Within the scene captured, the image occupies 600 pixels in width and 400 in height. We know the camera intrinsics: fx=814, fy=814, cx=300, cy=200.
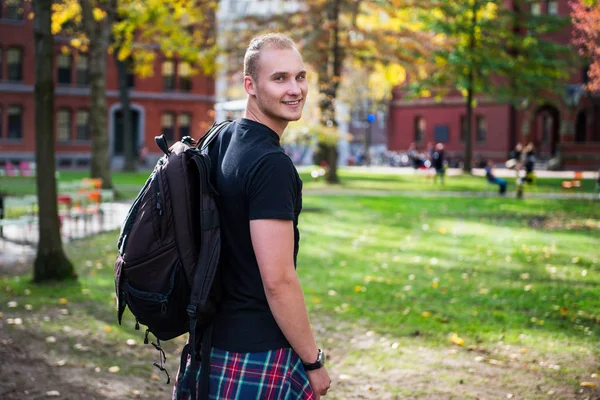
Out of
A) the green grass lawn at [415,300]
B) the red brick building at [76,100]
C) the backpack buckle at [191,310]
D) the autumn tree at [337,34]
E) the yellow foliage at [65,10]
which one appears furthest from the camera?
the red brick building at [76,100]

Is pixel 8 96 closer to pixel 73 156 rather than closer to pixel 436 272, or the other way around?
pixel 73 156

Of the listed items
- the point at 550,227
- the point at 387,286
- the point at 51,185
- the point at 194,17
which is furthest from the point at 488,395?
the point at 194,17

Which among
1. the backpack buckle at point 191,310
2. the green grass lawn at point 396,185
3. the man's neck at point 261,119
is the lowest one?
the green grass lawn at point 396,185

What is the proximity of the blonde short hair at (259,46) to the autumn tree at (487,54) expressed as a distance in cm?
3333

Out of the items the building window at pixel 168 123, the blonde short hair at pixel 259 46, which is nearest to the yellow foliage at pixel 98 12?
the blonde short hair at pixel 259 46

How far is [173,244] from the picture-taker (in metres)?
2.83

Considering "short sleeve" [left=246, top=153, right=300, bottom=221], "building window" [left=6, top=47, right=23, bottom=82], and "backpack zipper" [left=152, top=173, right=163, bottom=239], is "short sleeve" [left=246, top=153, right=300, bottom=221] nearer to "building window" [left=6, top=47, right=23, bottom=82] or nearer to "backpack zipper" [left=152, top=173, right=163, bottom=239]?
"backpack zipper" [left=152, top=173, right=163, bottom=239]

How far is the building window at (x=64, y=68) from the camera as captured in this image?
53.9m

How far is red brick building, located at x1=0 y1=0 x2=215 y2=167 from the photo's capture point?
168 feet

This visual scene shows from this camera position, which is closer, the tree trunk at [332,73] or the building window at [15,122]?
the tree trunk at [332,73]

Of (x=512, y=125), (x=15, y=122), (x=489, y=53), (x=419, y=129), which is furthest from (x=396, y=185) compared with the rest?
(x=419, y=129)

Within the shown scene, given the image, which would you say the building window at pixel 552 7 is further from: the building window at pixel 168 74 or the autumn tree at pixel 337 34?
the building window at pixel 168 74

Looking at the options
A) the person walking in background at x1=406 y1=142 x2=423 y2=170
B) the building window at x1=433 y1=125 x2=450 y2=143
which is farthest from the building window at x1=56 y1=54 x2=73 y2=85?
the building window at x1=433 y1=125 x2=450 y2=143

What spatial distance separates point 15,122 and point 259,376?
52616 millimetres
